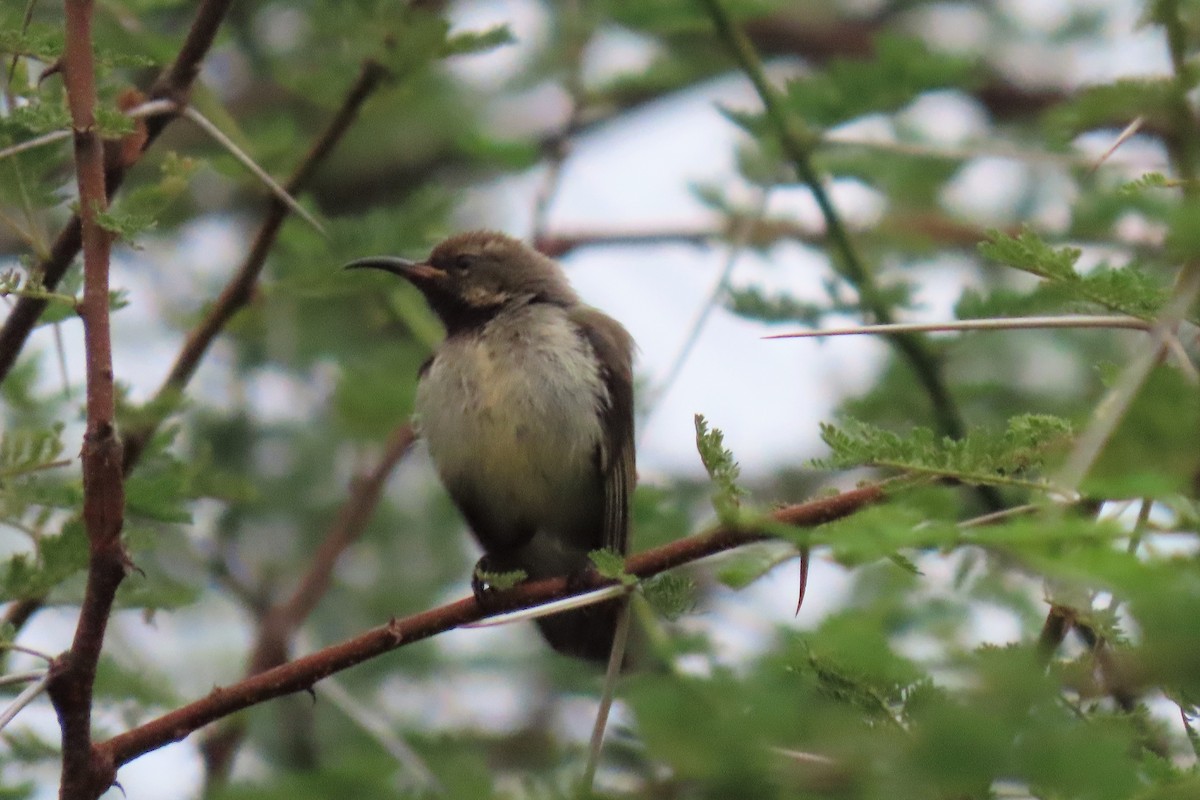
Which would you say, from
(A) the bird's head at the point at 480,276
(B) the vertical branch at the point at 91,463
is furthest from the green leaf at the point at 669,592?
(A) the bird's head at the point at 480,276

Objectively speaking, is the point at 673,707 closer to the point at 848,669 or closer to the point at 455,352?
the point at 848,669

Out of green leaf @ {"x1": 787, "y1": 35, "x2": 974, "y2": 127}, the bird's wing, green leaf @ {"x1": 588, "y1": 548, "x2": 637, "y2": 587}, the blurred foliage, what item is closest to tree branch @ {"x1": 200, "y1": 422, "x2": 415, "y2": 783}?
the blurred foliage

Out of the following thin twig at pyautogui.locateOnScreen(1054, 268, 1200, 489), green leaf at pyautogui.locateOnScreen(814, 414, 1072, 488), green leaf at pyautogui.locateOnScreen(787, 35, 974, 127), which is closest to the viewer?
thin twig at pyautogui.locateOnScreen(1054, 268, 1200, 489)

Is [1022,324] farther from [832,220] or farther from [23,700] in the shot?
[832,220]

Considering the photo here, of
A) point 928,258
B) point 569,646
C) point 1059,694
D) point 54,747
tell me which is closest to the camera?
point 1059,694

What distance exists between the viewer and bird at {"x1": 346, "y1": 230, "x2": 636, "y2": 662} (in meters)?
6.02

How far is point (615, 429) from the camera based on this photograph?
242 inches

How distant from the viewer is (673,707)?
2.80 metres

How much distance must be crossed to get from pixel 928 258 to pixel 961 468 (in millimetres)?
6089

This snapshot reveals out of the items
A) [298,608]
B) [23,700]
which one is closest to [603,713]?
[23,700]

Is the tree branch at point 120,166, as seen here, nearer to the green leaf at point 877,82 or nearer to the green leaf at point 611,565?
the green leaf at point 611,565

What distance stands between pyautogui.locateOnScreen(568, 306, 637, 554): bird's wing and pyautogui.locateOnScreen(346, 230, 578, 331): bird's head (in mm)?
525

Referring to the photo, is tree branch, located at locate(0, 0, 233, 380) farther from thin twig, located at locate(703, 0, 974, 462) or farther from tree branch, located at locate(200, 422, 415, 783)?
tree branch, located at locate(200, 422, 415, 783)

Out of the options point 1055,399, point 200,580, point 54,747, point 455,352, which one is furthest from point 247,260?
point 1055,399
